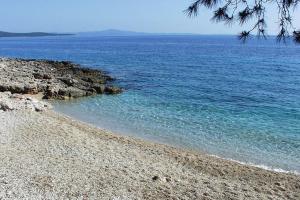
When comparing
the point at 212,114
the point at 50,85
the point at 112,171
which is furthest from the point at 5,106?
the point at 212,114

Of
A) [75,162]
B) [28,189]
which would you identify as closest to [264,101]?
[75,162]

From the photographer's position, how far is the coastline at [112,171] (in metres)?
13.9

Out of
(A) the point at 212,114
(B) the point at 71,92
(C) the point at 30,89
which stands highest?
(C) the point at 30,89

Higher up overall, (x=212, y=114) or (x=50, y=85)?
(x=50, y=85)

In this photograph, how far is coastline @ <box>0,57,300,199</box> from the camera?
13938mm

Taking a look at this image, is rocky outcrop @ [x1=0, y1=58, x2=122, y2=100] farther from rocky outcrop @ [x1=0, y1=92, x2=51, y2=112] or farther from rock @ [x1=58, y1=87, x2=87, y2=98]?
rocky outcrop @ [x1=0, y1=92, x2=51, y2=112]

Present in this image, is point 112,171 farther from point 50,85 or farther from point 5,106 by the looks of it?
point 50,85

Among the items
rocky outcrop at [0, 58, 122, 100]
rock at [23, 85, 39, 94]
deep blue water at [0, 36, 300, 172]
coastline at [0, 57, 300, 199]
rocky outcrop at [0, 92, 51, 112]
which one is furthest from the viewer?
rock at [23, 85, 39, 94]

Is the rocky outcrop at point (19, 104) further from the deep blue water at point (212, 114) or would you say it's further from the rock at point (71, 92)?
the rock at point (71, 92)

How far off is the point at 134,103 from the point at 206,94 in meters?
8.34

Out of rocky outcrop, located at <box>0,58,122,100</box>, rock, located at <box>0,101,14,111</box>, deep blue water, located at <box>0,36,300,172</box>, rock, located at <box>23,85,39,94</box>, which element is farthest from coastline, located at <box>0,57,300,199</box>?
rock, located at <box>23,85,39,94</box>

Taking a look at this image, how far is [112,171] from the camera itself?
1602cm

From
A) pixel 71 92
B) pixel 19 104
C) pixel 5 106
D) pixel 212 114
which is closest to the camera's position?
pixel 5 106

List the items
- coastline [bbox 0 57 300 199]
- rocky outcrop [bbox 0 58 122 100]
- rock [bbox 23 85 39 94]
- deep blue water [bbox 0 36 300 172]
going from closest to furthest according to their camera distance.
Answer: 1. coastline [bbox 0 57 300 199]
2. deep blue water [bbox 0 36 300 172]
3. rocky outcrop [bbox 0 58 122 100]
4. rock [bbox 23 85 39 94]
